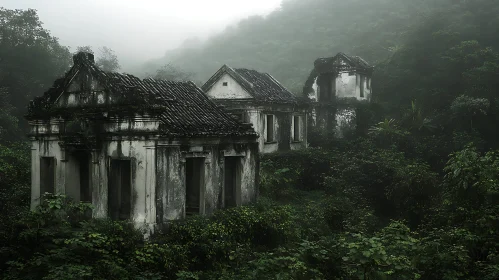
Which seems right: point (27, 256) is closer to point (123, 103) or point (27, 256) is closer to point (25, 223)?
point (25, 223)

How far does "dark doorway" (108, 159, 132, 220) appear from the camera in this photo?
14.3 meters

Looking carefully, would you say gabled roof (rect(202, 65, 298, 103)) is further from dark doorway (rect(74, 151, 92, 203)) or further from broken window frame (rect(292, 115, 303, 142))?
dark doorway (rect(74, 151, 92, 203))

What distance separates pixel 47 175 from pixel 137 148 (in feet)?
16.9

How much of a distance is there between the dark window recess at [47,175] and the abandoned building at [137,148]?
0.11 ft

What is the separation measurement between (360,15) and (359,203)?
150ft

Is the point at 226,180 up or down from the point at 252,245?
up

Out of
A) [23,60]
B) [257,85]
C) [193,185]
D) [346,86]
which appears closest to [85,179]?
[193,185]

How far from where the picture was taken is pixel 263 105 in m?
24.7

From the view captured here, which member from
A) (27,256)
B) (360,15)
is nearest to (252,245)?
(27,256)

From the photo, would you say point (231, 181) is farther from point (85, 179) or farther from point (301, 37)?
point (301, 37)

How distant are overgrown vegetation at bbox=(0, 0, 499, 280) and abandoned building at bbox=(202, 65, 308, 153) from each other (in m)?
1.55

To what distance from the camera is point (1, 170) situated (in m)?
19.5

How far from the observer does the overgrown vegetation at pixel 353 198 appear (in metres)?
10.8

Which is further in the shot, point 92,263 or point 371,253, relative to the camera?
point 92,263
